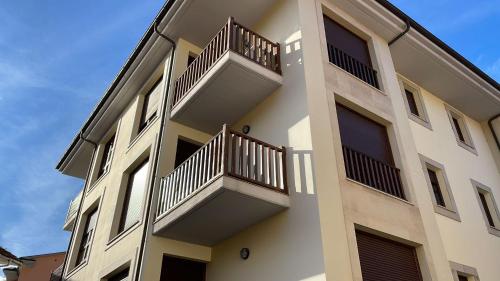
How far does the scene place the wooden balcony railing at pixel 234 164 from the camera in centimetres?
730

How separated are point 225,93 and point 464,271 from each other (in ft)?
24.1

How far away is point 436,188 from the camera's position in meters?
11.6

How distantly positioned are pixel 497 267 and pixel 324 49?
25.3 feet

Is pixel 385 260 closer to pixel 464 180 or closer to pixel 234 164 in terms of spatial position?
pixel 234 164

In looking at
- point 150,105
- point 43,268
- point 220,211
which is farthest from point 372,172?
point 43,268

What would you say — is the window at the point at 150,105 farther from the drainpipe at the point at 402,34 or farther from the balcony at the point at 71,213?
the drainpipe at the point at 402,34

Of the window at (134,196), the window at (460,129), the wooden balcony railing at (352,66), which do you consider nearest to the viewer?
the wooden balcony railing at (352,66)

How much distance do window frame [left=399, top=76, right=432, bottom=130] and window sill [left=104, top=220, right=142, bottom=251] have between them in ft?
28.6

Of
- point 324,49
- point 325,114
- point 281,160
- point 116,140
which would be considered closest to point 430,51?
point 324,49

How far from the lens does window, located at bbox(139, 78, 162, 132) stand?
12250 millimetres

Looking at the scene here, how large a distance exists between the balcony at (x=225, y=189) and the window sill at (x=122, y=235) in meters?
1.08

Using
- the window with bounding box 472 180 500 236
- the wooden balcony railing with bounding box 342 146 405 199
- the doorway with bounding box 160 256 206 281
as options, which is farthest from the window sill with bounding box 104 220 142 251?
the window with bounding box 472 180 500 236

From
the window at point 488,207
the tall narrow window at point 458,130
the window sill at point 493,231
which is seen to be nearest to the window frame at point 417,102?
the tall narrow window at point 458,130

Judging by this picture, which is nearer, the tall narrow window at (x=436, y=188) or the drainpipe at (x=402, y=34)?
the tall narrow window at (x=436, y=188)
